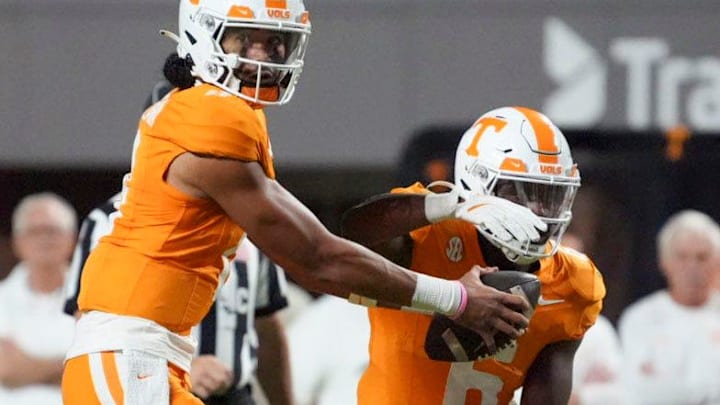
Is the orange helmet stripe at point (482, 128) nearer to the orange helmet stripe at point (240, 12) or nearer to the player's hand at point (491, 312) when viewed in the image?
the player's hand at point (491, 312)

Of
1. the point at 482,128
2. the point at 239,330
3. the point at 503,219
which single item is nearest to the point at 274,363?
the point at 239,330

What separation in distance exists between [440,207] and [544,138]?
341 mm

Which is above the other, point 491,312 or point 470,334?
point 491,312

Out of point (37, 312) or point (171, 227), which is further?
point (37, 312)

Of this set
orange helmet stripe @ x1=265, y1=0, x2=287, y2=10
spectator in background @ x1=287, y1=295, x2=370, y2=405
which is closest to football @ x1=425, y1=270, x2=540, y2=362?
orange helmet stripe @ x1=265, y1=0, x2=287, y2=10

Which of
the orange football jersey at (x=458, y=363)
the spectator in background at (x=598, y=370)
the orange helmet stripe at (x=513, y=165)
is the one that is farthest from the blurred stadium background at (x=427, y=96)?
the orange helmet stripe at (x=513, y=165)

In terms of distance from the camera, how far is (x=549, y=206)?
404cm

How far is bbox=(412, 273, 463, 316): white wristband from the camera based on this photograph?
11.9 feet

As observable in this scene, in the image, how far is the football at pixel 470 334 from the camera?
3781 millimetres

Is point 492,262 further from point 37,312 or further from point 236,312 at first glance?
point 37,312

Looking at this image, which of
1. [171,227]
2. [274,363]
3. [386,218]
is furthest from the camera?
[274,363]

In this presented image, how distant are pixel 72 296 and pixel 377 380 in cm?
118

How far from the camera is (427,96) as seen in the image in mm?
7516

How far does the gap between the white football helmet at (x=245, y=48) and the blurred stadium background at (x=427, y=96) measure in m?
3.57
